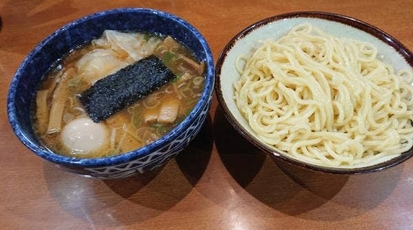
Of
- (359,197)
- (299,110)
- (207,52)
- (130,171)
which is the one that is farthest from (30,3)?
(359,197)

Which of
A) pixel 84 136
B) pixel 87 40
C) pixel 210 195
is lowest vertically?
pixel 210 195

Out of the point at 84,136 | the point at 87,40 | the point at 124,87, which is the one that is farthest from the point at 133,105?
the point at 87,40

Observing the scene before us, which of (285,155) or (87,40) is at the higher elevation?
(87,40)

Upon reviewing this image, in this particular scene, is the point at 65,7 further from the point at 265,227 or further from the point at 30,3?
the point at 265,227

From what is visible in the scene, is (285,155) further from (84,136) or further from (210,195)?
(84,136)

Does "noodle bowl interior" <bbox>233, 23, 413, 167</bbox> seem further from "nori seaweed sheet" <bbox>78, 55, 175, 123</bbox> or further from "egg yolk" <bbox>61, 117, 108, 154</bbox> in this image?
"egg yolk" <bbox>61, 117, 108, 154</bbox>

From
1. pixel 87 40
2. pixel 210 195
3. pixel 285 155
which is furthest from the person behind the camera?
pixel 87 40

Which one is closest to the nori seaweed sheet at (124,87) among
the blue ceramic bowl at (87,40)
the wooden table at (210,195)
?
the blue ceramic bowl at (87,40)

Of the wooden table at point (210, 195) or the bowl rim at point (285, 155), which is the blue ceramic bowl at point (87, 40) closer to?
the bowl rim at point (285, 155)

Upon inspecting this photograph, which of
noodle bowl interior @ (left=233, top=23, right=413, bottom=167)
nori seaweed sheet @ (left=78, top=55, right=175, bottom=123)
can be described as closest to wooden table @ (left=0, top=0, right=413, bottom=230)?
noodle bowl interior @ (left=233, top=23, right=413, bottom=167)
